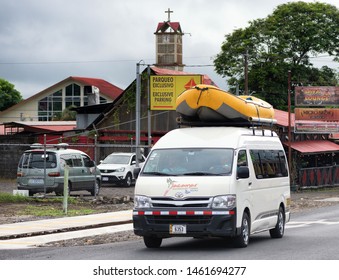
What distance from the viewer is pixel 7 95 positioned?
124375 mm

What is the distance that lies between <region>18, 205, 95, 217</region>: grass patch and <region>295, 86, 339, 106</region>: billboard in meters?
27.8

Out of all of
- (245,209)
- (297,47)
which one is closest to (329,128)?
(297,47)

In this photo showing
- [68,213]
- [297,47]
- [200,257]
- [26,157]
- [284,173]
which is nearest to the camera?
[200,257]

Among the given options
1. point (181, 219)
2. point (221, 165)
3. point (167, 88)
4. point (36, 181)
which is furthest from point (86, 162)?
point (181, 219)

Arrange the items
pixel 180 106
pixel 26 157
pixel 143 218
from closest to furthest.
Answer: pixel 143 218, pixel 180 106, pixel 26 157

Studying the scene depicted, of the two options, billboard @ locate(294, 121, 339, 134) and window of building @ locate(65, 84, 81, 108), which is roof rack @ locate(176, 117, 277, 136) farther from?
window of building @ locate(65, 84, 81, 108)

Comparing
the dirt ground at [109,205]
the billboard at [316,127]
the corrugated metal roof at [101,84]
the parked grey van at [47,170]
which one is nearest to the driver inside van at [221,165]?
the dirt ground at [109,205]

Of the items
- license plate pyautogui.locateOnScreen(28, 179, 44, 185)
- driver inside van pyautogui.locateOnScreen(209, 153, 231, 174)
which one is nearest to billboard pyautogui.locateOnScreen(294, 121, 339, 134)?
license plate pyautogui.locateOnScreen(28, 179, 44, 185)

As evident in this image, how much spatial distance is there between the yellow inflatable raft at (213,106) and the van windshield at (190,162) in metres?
1.31

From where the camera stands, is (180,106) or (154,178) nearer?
(154,178)

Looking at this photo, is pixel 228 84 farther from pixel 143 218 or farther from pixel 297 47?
pixel 143 218

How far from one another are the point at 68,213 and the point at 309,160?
31.2 metres

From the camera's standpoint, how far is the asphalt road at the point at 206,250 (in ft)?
46.8

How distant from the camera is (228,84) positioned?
245ft
